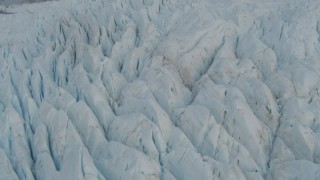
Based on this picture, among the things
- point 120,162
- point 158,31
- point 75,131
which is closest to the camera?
point 120,162

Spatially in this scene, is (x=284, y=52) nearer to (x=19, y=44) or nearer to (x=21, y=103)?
(x=21, y=103)

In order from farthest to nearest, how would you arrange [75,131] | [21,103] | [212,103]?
[21,103], [212,103], [75,131]

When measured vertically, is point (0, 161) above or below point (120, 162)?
above

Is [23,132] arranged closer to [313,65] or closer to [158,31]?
[158,31]

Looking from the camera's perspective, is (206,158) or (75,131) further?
(75,131)

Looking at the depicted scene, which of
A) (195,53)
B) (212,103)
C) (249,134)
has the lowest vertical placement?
(249,134)

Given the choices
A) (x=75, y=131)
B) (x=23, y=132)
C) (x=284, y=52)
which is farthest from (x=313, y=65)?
(x=23, y=132)

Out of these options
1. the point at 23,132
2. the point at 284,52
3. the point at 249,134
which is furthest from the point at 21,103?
the point at 284,52
